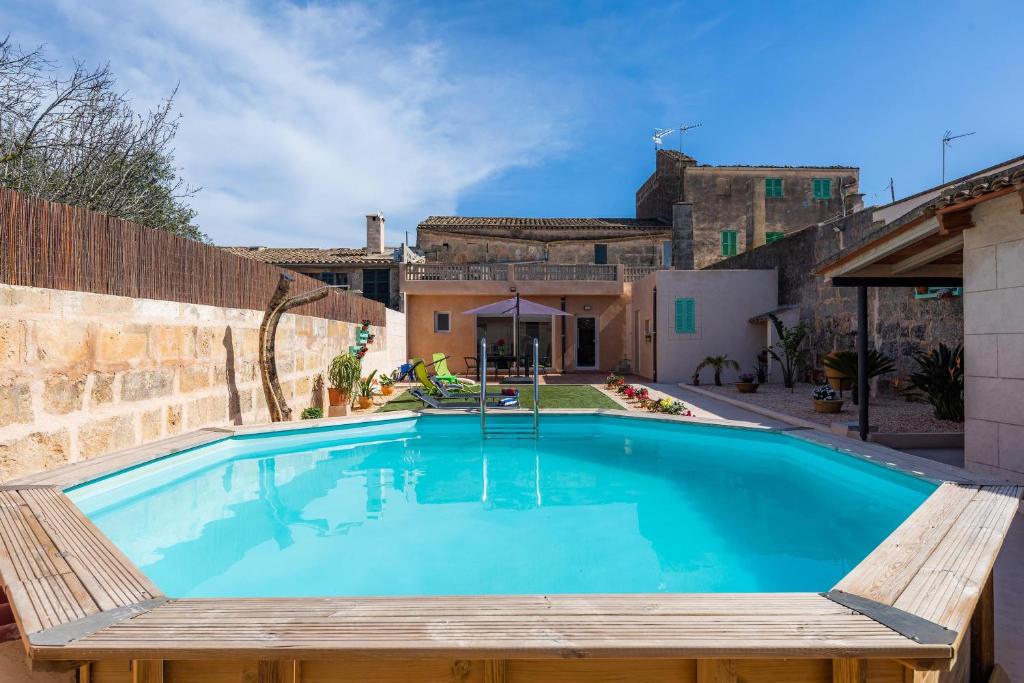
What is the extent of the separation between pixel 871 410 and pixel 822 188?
1860 cm

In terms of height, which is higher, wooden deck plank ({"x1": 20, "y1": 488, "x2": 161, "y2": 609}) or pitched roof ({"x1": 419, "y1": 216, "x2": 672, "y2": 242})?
pitched roof ({"x1": 419, "y1": 216, "x2": 672, "y2": 242})

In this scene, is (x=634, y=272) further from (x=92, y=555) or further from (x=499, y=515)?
(x=92, y=555)

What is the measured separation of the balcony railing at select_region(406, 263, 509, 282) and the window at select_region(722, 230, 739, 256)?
11480mm

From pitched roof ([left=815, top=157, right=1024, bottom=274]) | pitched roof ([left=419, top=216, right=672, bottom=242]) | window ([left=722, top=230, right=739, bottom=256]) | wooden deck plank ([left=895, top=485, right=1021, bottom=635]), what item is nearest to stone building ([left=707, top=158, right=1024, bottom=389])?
pitched roof ([left=815, top=157, right=1024, bottom=274])

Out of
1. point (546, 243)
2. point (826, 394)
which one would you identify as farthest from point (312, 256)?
point (826, 394)

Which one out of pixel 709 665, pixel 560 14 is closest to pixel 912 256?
pixel 709 665

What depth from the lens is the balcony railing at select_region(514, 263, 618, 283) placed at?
1939 centimetres

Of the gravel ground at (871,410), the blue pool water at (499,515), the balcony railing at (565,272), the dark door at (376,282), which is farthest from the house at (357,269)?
Answer: the blue pool water at (499,515)

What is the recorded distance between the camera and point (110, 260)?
210 inches

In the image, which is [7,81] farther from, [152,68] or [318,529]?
[318,529]

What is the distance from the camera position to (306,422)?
313 inches

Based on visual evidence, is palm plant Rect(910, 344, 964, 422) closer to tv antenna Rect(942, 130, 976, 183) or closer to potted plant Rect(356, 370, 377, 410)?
potted plant Rect(356, 370, 377, 410)

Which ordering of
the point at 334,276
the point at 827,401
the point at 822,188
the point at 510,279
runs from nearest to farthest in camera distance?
the point at 827,401 < the point at 510,279 < the point at 334,276 < the point at 822,188

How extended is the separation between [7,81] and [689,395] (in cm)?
1455
